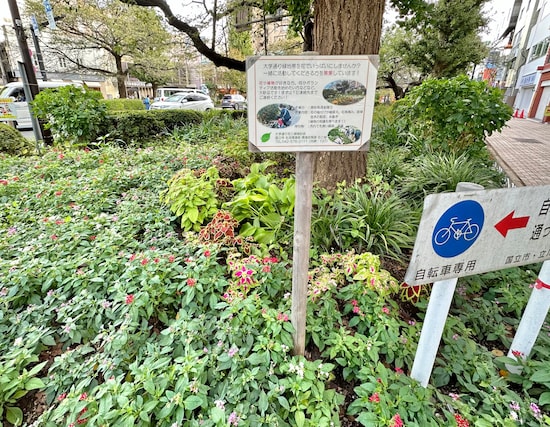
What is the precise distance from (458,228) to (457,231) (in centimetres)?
1

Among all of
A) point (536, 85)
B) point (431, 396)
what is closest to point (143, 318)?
point (431, 396)

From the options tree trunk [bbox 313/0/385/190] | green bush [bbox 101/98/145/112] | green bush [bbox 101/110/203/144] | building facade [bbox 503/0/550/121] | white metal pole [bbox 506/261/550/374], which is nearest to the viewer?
white metal pole [bbox 506/261/550/374]

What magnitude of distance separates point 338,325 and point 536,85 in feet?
86.0

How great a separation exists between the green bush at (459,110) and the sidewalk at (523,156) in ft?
1.51

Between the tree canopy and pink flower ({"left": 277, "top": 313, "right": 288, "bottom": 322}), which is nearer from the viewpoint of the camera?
pink flower ({"left": 277, "top": 313, "right": 288, "bottom": 322})

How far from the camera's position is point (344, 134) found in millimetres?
1321

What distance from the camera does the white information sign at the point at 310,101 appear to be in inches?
48.0

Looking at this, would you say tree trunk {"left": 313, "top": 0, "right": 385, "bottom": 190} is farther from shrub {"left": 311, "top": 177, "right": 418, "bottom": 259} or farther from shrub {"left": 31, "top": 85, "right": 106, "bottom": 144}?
shrub {"left": 31, "top": 85, "right": 106, "bottom": 144}

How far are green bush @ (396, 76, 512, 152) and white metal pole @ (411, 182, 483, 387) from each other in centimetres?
377

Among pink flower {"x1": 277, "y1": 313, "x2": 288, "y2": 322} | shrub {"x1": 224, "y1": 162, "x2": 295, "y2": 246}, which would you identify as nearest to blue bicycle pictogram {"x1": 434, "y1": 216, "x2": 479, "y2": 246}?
pink flower {"x1": 277, "y1": 313, "x2": 288, "y2": 322}

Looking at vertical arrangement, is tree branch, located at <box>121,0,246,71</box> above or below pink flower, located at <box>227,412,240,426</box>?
above

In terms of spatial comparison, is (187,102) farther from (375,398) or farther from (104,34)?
(375,398)

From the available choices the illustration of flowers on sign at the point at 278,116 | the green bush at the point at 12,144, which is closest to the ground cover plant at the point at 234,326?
the illustration of flowers on sign at the point at 278,116

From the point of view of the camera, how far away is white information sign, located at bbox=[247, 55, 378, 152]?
122cm
